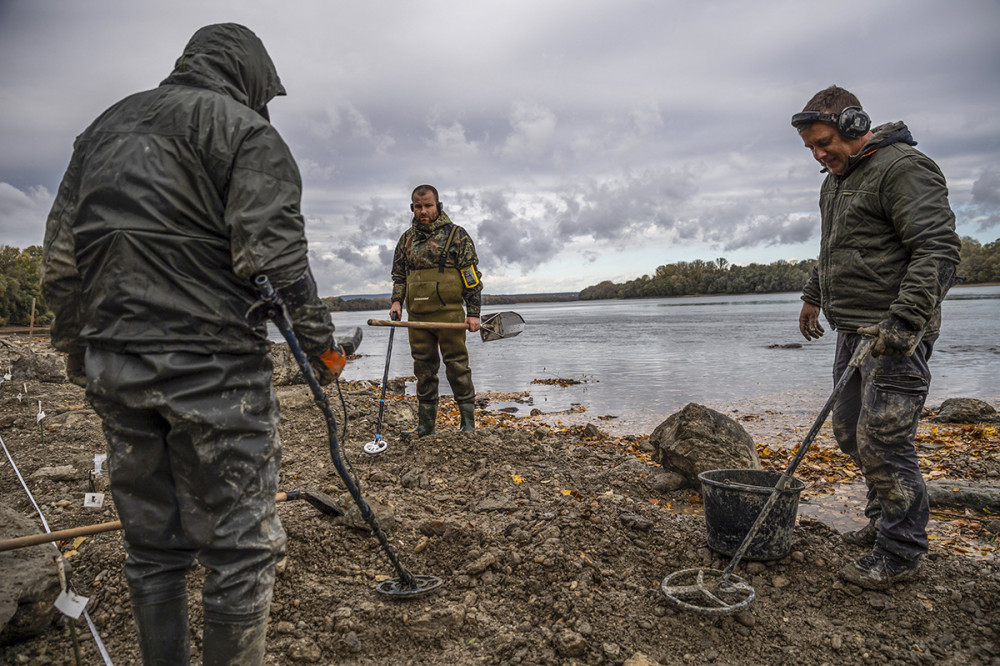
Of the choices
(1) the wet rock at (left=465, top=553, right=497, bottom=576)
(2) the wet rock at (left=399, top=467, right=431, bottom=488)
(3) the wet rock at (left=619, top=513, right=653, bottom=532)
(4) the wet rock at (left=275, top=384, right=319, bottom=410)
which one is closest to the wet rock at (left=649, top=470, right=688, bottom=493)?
(3) the wet rock at (left=619, top=513, right=653, bottom=532)

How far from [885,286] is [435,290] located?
4.35m

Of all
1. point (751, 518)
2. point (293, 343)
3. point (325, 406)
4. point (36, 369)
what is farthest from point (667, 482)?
point (36, 369)

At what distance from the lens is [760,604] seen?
3.27 metres

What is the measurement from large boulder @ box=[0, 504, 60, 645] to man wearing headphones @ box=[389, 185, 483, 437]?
157 inches

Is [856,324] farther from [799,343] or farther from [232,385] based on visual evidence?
[799,343]

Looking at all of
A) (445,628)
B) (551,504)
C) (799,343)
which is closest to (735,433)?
(551,504)

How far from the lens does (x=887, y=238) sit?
353cm

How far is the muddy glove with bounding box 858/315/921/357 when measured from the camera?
10.6 ft

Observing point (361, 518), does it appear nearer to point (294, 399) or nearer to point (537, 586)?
point (537, 586)

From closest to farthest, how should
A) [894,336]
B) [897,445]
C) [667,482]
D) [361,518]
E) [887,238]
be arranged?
[894,336]
[897,445]
[887,238]
[361,518]
[667,482]

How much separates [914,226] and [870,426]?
1123 millimetres

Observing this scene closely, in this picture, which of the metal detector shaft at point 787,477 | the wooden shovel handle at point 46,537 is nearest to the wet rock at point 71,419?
the wooden shovel handle at point 46,537

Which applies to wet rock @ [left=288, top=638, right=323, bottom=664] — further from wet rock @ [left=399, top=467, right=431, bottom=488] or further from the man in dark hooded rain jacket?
wet rock @ [left=399, top=467, right=431, bottom=488]

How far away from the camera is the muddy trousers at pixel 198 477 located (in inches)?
83.0
